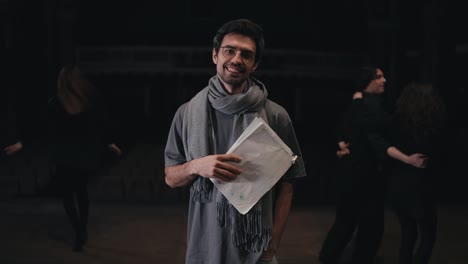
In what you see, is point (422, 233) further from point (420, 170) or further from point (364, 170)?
point (364, 170)

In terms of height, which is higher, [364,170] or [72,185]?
[364,170]

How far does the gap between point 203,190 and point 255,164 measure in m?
0.24

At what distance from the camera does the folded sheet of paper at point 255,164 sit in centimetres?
272

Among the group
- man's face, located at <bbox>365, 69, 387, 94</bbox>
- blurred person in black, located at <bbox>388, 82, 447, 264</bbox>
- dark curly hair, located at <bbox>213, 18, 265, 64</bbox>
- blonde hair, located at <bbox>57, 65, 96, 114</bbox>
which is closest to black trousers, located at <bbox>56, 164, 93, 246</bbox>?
blonde hair, located at <bbox>57, 65, 96, 114</bbox>

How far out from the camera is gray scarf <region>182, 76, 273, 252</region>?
2775 millimetres

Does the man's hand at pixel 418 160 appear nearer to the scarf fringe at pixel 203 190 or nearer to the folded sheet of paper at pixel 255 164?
the folded sheet of paper at pixel 255 164

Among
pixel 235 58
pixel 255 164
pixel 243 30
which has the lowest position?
pixel 255 164

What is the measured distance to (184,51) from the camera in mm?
18656

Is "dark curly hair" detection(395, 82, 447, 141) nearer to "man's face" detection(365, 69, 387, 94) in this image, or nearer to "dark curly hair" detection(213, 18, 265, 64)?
"man's face" detection(365, 69, 387, 94)

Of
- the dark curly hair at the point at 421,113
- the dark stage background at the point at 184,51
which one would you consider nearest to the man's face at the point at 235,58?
the dark curly hair at the point at 421,113

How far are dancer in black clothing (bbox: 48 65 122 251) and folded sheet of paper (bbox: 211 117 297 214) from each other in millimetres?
3747

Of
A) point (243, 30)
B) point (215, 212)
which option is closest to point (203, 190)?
point (215, 212)

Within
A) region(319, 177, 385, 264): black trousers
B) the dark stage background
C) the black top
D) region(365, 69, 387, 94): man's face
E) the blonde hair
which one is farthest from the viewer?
the dark stage background

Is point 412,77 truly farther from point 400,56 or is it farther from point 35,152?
point 35,152
